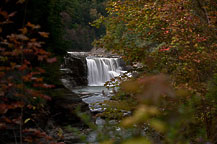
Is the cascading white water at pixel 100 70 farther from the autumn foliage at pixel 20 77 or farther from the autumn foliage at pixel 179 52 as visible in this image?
the autumn foliage at pixel 179 52

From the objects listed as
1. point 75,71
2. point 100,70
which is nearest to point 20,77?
point 75,71

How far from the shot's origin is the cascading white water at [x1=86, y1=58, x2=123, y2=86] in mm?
22808

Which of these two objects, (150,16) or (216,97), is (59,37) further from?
(216,97)

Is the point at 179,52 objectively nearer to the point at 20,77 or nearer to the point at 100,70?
the point at 20,77

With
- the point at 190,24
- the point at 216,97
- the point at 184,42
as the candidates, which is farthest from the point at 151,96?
the point at 190,24

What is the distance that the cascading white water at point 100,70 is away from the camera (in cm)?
2281

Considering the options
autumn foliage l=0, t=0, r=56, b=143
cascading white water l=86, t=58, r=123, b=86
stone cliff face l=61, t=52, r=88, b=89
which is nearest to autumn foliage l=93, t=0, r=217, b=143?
autumn foliage l=0, t=0, r=56, b=143

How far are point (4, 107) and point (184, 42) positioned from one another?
8.84 feet

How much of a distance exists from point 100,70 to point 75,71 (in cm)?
336

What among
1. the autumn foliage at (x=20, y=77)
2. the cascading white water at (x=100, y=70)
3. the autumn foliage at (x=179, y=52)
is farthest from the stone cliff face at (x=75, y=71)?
the autumn foliage at (x=179, y=52)

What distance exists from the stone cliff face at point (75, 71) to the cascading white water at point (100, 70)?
877mm

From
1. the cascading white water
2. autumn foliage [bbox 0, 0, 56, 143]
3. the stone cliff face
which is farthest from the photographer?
the cascading white water

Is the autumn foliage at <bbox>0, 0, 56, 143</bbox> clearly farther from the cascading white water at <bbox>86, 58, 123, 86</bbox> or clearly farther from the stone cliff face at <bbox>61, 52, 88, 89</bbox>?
the cascading white water at <bbox>86, 58, 123, 86</bbox>

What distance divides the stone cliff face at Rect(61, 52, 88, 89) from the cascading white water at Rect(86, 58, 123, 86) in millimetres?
877
